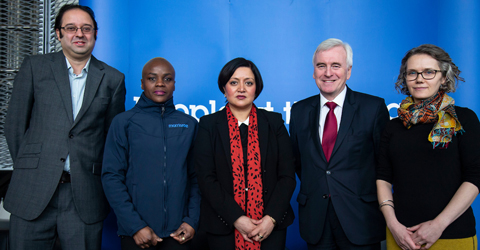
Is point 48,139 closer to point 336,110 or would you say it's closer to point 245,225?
point 245,225

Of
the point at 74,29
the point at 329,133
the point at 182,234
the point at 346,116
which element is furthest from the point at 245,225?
the point at 74,29

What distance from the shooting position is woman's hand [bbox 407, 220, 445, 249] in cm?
165

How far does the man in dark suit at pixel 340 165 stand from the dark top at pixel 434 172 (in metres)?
0.24

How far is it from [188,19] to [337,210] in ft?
8.04

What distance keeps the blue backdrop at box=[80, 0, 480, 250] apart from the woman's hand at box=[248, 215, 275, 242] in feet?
5.54

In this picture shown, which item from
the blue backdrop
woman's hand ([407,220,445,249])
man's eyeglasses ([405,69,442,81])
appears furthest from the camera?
the blue backdrop

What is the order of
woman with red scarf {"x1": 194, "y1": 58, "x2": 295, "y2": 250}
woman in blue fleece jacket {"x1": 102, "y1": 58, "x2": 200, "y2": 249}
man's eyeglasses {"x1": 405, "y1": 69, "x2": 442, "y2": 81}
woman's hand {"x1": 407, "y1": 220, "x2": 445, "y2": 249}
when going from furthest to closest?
woman in blue fleece jacket {"x1": 102, "y1": 58, "x2": 200, "y2": 249}
woman with red scarf {"x1": 194, "y1": 58, "x2": 295, "y2": 250}
man's eyeglasses {"x1": 405, "y1": 69, "x2": 442, "y2": 81}
woman's hand {"x1": 407, "y1": 220, "x2": 445, "y2": 249}

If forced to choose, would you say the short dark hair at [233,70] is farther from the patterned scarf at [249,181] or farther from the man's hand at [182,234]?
the man's hand at [182,234]

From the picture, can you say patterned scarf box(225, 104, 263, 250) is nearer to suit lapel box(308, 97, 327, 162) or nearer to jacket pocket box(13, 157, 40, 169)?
suit lapel box(308, 97, 327, 162)

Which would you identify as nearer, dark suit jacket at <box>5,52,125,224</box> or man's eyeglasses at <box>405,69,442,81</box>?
man's eyeglasses at <box>405,69,442,81</box>

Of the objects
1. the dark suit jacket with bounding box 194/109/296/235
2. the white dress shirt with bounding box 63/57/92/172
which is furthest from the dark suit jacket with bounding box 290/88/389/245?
the white dress shirt with bounding box 63/57/92/172

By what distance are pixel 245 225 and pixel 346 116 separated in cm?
91

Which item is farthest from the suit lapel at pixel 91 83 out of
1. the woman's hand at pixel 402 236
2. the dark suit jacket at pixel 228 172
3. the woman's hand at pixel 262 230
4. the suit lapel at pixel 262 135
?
the woman's hand at pixel 402 236

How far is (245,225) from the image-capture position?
1885 millimetres
